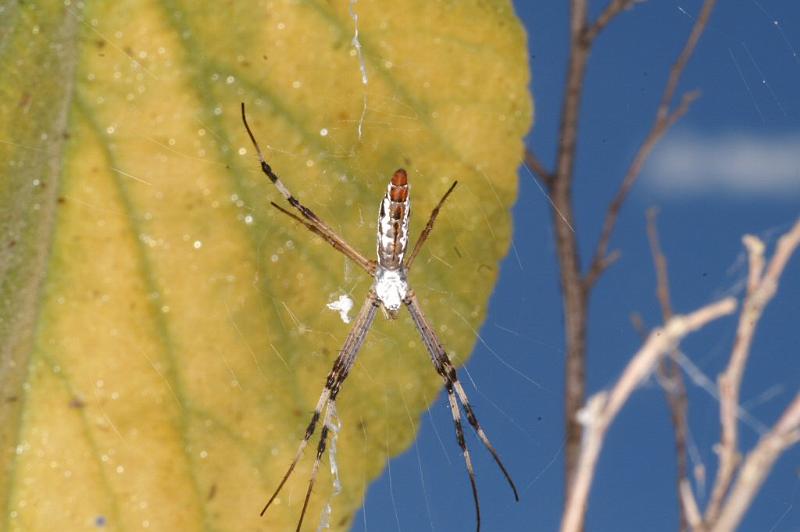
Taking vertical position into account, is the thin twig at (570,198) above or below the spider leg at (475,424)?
above

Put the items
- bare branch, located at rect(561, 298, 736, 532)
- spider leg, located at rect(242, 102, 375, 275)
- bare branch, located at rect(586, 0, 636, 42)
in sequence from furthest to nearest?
bare branch, located at rect(586, 0, 636, 42)
spider leg, located at rect(242, 102, 375, 275)
bare branch, located at rect(561, 298, 736, 532)

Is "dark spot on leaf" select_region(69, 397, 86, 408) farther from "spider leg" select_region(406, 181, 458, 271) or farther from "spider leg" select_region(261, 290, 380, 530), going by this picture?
"spider leg" select_region(406, 181, 458, 271)

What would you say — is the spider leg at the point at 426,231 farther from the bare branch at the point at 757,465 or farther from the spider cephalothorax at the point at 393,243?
the bare branch at the point at 757,465

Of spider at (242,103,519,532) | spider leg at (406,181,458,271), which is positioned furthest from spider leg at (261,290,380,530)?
spider leg at (406,181,458,271)

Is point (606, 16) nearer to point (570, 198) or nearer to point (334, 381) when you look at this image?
point (570, 198)

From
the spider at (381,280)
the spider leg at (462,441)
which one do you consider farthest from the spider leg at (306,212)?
A: the spider leg at (462,441)

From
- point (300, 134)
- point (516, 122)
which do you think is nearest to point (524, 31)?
point (516, 122)

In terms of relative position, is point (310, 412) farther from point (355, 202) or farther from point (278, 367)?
point (355, 202)

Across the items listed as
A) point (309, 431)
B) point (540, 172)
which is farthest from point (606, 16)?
point (309, 431)
